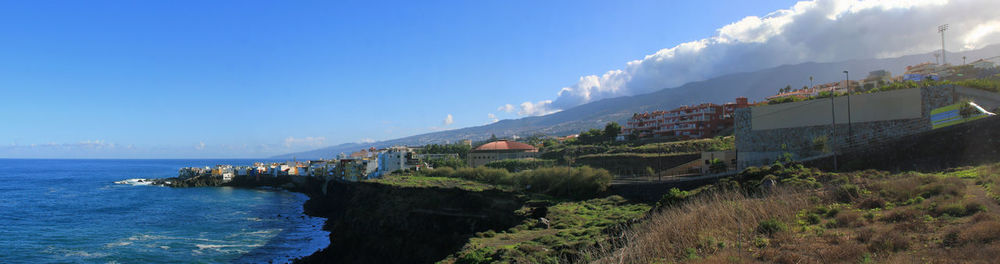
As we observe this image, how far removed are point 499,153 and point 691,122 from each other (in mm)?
25616

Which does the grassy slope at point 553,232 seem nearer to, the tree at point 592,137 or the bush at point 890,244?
the bush at point 890,244

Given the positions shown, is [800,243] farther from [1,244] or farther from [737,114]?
[1,244]

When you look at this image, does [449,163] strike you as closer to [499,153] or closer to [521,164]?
[499,153]

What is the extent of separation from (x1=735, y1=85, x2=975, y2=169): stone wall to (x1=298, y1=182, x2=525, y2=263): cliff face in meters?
15.7

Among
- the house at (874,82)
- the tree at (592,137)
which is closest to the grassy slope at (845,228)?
the house at (874,82)

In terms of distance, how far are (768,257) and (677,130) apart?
5522 cm

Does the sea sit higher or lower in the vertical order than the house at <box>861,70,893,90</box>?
lower

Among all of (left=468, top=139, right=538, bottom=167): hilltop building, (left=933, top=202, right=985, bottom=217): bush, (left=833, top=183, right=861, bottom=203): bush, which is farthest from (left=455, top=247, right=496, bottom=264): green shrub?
(left=468, top=139, right=538, bottom=167): hilltop building

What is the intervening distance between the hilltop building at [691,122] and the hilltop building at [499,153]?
15.0m

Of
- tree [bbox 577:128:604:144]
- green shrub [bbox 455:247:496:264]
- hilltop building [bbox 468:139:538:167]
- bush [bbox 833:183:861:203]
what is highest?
tree [bbox 577:128:604:144]

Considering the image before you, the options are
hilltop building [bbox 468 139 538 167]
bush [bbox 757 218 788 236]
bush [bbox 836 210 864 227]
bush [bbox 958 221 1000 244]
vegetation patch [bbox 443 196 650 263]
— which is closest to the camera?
bush [bbox 958 221 1000 244]

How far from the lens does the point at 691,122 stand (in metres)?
58.3

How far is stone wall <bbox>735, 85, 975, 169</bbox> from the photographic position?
2226 centimetres

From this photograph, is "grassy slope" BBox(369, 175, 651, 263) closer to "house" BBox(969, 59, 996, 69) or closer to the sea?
the sea
